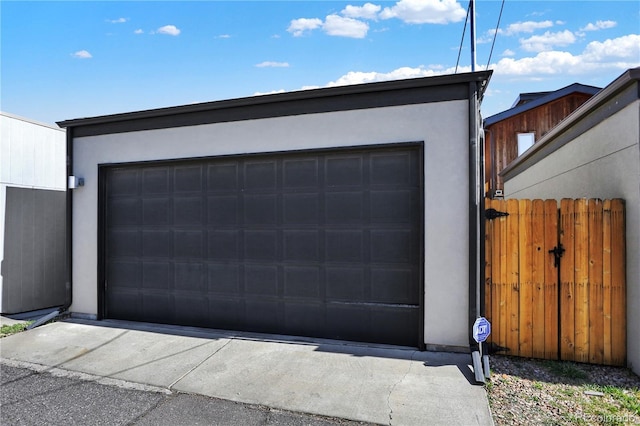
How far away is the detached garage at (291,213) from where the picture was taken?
193 inches

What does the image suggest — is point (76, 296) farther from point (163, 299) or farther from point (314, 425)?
point (314, 425)

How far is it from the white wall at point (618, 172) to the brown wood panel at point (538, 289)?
0.82 meters

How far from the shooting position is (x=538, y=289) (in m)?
4.69

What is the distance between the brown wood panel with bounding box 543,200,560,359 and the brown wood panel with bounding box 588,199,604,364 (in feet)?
1.12

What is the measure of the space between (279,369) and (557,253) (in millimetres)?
3506

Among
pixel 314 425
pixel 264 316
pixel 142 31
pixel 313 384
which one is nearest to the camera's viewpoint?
pixel 314 425

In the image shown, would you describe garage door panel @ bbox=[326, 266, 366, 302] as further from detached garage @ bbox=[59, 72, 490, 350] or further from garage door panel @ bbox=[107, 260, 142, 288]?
garage door panel @ bbox=[107, 260, 142, 288]

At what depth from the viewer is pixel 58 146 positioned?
8.28 meters

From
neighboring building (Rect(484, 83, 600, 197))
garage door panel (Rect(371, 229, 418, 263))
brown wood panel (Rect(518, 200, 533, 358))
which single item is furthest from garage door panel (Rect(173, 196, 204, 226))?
neighboring building (Rect(484, 83, 600, 197))

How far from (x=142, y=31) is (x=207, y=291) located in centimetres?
550

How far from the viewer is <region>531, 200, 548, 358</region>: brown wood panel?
466 cm

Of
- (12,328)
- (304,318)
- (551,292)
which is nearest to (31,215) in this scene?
(12,328)

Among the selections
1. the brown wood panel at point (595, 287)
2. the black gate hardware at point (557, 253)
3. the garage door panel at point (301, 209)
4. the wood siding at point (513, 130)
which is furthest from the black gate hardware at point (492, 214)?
the wood siding at point (513, 130)

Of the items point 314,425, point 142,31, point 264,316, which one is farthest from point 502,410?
point 142,31
